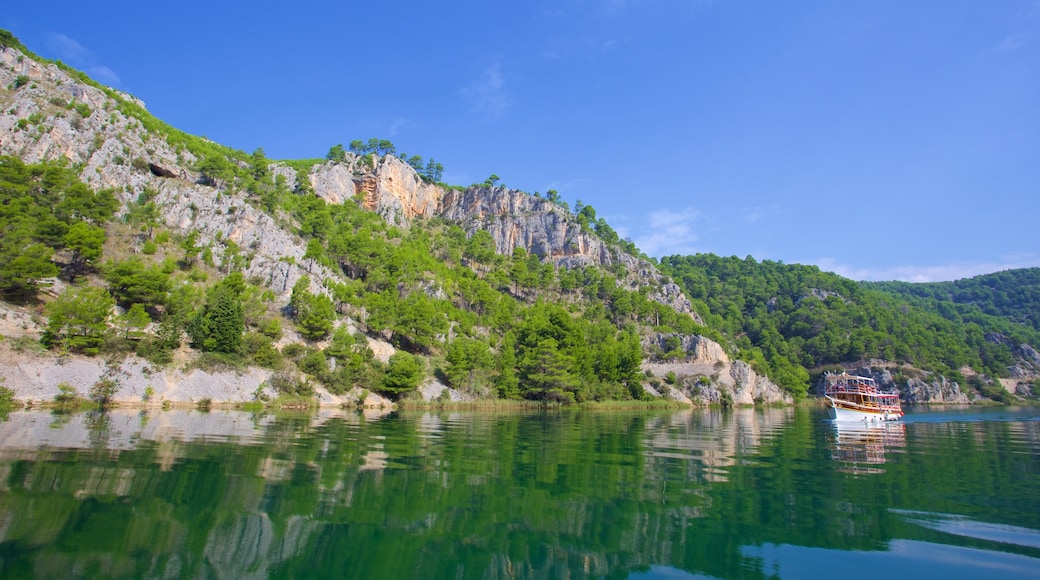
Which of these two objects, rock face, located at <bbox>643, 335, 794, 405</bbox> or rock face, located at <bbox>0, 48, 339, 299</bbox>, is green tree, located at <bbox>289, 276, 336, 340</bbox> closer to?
rock face, located at <bbox>0, 48, 339, 299</bbox>

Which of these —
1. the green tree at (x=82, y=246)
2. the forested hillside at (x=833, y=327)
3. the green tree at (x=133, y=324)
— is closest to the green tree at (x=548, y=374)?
the green tree at (x=133, y=324)

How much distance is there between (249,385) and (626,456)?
39533 millimetres

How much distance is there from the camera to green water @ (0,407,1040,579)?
6.20 metres

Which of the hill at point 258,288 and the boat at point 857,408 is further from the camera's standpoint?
the boat at point 857,408

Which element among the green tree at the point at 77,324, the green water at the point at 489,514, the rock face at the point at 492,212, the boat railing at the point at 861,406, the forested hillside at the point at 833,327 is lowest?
the green water at the point at 489,514

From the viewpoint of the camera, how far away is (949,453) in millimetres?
19062

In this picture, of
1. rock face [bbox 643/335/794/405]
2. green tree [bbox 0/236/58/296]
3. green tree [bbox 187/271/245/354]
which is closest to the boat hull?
rock face [bbox 643/335/794/405]

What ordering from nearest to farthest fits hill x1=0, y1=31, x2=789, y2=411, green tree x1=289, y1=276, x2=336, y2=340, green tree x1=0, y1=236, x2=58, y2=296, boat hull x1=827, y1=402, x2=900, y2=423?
1. green tree x1=0, y1=236, x2=58, y2=296
2. hill x1=0, y1=31, x2=789, y2=411
3. boat hull x1=827, y1=402, x2=900, y2=423
4. green tree x1=289, y1=276, x2=336, y2=340

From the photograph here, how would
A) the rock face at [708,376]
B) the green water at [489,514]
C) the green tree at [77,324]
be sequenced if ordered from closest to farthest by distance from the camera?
the green water at [489,514] < the green tree at [77,324] < the rock face at [708,376]

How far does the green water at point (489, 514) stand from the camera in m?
6.20

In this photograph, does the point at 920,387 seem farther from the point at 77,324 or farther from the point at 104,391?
the point at 77,324

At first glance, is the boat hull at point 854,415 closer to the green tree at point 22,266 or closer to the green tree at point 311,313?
the green tree at point 311,313

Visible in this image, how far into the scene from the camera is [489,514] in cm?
853

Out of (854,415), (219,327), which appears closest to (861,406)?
(854,415)
